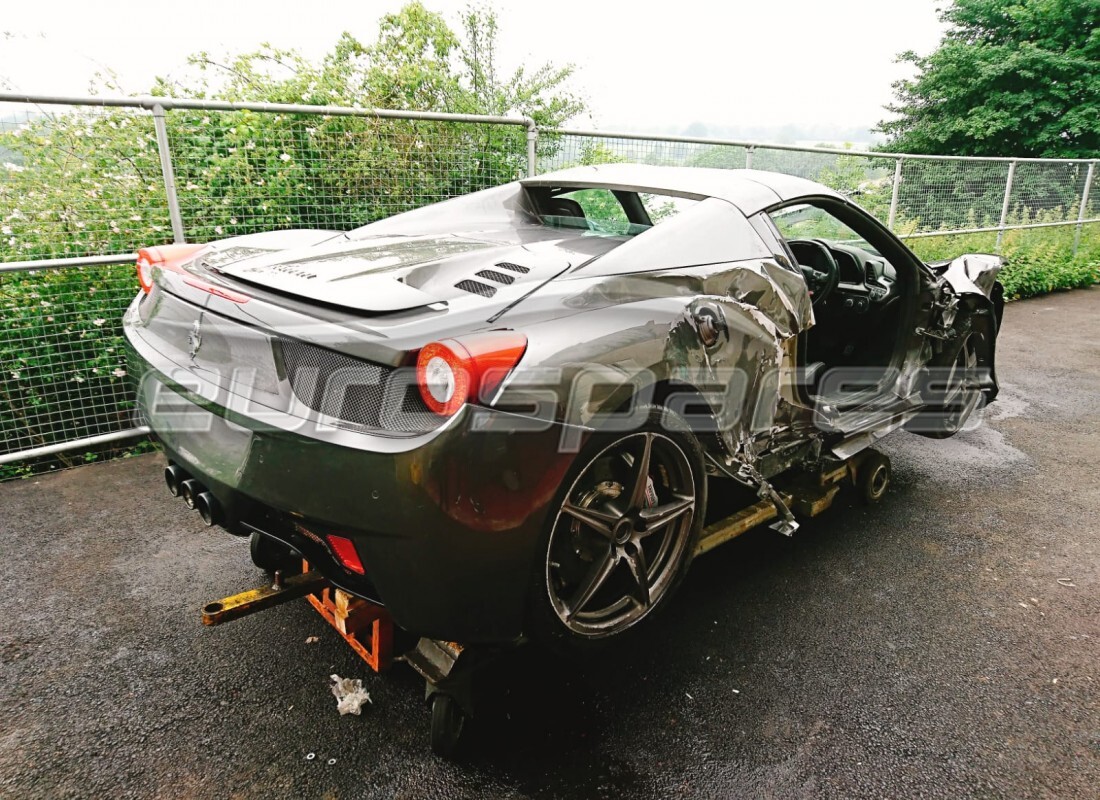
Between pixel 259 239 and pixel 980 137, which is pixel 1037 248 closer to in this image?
pixel 980 137

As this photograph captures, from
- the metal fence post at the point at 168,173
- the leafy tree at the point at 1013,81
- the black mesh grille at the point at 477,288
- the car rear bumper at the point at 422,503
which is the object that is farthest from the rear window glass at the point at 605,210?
the leafy tree at the point at 1013,81

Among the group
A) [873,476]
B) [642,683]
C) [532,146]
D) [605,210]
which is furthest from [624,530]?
[532,146]

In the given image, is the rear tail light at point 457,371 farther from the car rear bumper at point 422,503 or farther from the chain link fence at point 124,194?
the chain link fence at point 124,194

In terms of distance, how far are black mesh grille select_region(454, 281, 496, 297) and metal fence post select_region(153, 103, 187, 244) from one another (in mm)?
2848

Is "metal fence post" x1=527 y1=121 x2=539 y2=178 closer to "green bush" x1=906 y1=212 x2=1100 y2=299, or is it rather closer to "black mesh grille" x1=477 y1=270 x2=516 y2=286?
"black mesh grille" x1=477 y1=270 x2=516 y2=286

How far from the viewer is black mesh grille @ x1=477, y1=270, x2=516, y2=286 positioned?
2017 millimetres

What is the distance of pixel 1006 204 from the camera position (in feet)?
32.8

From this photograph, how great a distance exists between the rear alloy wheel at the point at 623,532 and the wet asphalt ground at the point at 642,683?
0.24 meters

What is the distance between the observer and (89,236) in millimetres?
3902

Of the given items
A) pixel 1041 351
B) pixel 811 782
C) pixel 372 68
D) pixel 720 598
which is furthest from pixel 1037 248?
pixel 811 782

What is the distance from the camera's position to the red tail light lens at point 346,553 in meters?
1.77

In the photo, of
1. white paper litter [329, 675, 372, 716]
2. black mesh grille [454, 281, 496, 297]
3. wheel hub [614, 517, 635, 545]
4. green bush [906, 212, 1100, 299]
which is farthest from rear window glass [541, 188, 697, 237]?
green bush [906, 212, 1100, 299]

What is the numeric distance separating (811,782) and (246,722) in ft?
5.24

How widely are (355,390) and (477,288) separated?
46cm
